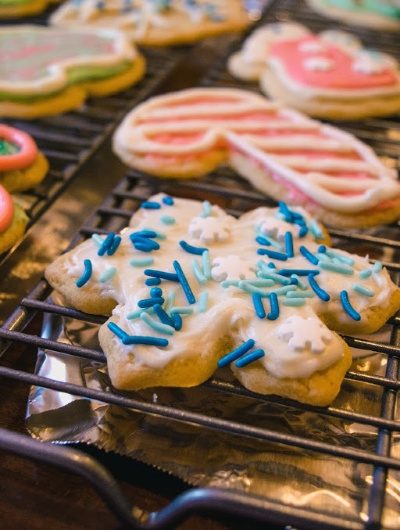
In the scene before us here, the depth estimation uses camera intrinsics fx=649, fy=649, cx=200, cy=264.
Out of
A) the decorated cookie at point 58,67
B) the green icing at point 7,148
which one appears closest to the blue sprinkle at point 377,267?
the green icing at point 7,148

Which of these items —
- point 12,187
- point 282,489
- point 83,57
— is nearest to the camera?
point 282,489

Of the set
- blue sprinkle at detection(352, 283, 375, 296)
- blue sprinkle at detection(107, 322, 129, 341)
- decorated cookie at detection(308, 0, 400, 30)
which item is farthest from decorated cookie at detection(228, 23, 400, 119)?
blue sprinkle at detection(107, 322, 129, 341)

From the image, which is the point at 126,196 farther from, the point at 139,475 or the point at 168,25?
the point at 168,25

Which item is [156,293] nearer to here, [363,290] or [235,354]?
[235,354]

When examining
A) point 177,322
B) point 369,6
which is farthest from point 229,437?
point 369,6

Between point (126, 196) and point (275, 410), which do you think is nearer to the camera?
point (275, 410)

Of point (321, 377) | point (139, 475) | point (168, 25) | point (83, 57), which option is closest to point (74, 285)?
point (139, 475)

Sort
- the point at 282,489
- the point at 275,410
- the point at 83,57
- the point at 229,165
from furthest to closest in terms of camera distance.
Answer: the point at 83,57 < the point at 229,165 < the point at 275,410 < the point at 282,489

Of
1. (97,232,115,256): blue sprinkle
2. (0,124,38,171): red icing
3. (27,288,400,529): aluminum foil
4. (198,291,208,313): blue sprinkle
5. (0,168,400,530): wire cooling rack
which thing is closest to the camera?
(0,168,400,530): wire cooling rack

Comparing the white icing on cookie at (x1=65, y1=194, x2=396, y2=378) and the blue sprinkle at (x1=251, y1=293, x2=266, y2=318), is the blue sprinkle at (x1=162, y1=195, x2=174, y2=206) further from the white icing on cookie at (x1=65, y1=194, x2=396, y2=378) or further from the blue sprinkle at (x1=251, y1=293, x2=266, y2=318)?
the blue sprinkle at (x1=251, y1=293, x2=266, y2=318)
